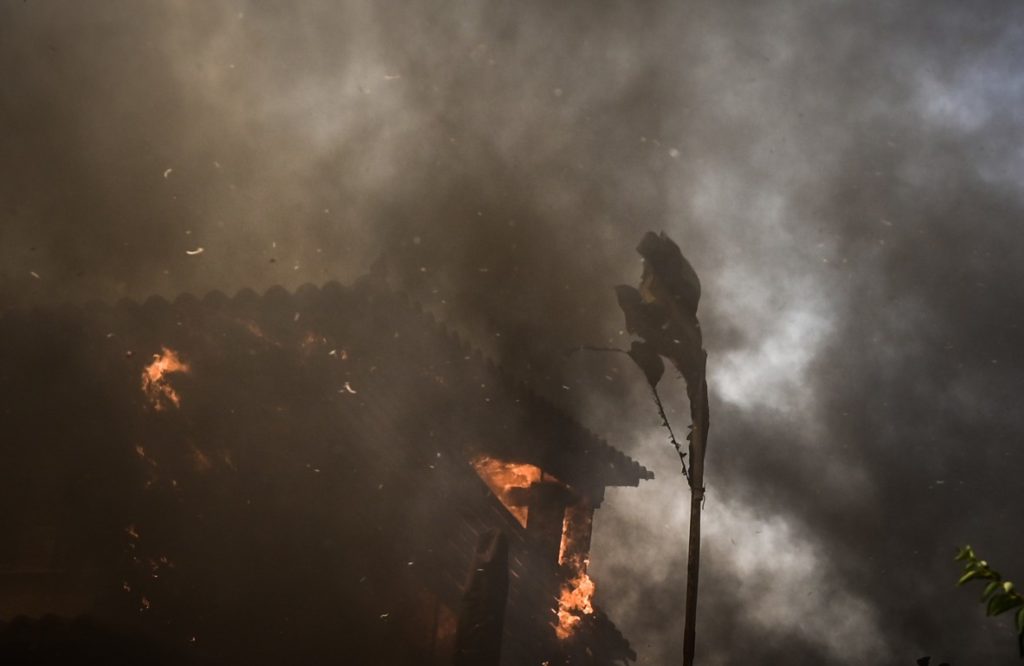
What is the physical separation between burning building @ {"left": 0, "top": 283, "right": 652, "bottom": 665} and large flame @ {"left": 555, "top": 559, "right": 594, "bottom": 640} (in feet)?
5.27

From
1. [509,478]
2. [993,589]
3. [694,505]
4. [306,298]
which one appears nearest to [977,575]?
[993,589]

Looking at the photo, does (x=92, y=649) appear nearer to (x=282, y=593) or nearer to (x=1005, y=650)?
(x=282, y=593)

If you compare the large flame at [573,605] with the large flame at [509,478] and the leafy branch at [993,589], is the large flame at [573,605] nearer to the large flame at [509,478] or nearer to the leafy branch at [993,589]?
the large flame at [509,478]

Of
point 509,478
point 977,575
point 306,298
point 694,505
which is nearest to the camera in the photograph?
point 977,575

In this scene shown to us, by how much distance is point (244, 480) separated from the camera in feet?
30.1

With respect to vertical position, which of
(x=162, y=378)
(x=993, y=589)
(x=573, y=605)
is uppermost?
(x=162, y=378)

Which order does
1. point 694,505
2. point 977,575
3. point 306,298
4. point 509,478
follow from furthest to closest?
point 509,478 → point 306,298 → point 694,505 → point 977,575

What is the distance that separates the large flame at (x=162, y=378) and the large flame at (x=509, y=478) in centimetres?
568

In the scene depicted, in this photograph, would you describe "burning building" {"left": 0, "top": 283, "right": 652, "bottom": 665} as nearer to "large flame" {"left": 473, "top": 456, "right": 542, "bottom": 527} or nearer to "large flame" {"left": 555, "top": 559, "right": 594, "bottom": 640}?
"large flame" {"left": 555, "top": 559, "right": 594, "bottom": 640}

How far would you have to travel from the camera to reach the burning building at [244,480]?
29.4ft

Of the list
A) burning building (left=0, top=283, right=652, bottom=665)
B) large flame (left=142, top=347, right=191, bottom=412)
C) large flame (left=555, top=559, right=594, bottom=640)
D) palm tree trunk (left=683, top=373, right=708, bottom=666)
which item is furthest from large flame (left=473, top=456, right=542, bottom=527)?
→ palm tree trunk (left=683, top=373, right=708, bottom=666)

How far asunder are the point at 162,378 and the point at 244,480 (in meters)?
1.73

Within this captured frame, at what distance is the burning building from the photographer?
8953mm

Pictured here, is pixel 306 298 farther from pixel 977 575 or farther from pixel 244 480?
pixel 977 575
